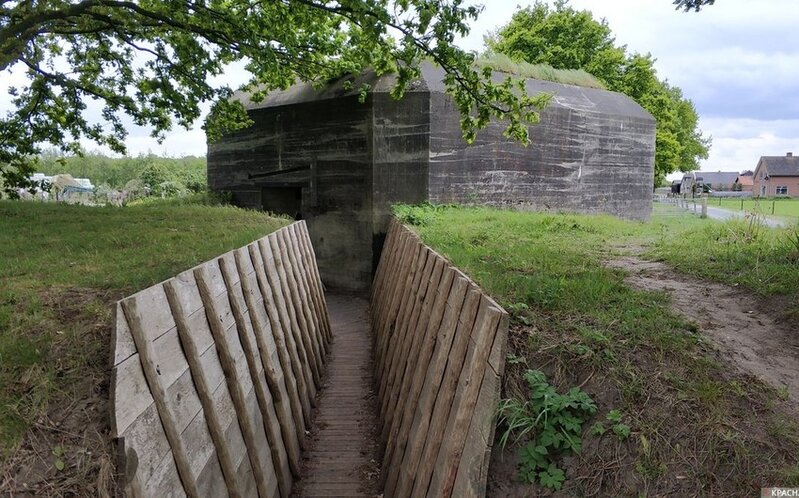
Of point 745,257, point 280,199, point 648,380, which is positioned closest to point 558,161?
point 280,199

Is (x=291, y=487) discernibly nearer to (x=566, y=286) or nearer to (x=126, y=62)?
(x=566, y=286)

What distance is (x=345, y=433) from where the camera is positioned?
540 cm

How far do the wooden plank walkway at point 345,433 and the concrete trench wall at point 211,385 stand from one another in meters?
0.22

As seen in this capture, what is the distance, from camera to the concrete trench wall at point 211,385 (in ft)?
7.29

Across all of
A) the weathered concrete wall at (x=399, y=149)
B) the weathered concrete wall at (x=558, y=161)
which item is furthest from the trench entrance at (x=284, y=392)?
the weathered concrete wall at (x=558, y=161)

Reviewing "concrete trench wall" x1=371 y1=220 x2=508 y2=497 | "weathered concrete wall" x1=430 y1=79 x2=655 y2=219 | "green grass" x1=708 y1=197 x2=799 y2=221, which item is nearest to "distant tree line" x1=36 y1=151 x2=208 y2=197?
"weathered concrete wall" x1=430 y1=79 x2=655 y2=219

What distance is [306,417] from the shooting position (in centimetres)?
542

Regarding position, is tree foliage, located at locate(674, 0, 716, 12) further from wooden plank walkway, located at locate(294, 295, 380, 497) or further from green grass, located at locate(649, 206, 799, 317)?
wooden plank walkway, located at locate(294, 295, 380, 497)

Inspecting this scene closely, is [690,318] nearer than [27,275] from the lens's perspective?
Yes

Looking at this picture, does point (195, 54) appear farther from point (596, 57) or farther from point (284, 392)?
Result: point (596, 57)

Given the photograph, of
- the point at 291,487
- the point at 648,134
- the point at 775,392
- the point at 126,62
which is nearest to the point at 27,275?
the point at 291,487

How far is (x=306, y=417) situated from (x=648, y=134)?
15705 mm

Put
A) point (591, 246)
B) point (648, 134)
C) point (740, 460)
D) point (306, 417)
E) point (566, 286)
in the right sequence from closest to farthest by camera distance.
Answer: point (740, 460) < point (566, 286) < point (306, 417) < point (591, 246) < point (648, 134)

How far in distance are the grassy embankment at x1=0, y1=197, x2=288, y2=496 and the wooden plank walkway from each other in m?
2.27
